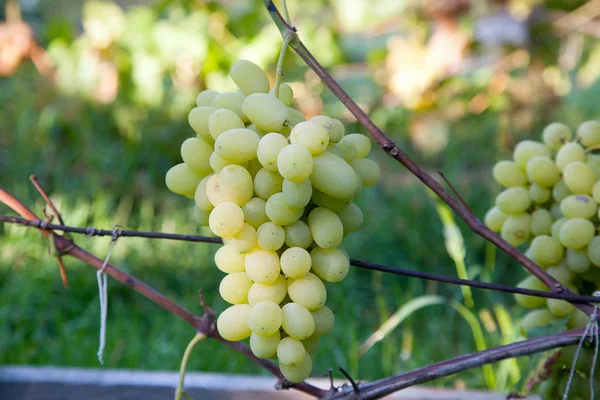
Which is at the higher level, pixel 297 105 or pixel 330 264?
pixel 297 105

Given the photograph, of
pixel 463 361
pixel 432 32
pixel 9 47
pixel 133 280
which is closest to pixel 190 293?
pixel 133 280

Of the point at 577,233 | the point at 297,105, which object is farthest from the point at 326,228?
the point at 297,105

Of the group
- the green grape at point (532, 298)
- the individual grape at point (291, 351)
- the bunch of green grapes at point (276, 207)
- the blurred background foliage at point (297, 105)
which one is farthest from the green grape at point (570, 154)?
the blurred background foliage at point (297, 105)

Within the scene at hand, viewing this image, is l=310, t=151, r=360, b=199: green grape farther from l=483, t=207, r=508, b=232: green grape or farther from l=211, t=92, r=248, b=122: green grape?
l=483, t=207, r=508, b=232: green grape

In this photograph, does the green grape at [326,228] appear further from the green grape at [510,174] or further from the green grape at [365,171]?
the green grape at [510,174]

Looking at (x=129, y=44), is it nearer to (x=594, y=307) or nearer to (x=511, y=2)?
(x=511, y=2)

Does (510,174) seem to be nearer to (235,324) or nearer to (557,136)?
(557,136)

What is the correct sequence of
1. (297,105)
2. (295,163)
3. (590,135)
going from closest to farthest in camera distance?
(295,163) → (590,135) → (297,105)
